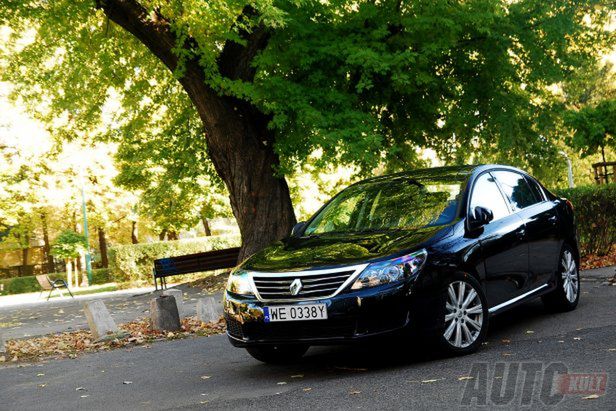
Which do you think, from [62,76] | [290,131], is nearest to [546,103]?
[290,131]

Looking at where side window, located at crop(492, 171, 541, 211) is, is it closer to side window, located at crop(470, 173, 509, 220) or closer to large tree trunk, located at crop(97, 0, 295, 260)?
side window, located at crop(470, 173, 509, 220)

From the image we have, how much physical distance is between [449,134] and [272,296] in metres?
14.1

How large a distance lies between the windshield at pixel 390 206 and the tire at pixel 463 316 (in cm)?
60

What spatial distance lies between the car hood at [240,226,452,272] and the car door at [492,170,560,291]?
1534 millimetres

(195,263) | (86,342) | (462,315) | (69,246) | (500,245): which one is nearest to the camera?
(462,315)

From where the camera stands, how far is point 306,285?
22.3 ft

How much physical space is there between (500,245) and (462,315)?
3.29 ft

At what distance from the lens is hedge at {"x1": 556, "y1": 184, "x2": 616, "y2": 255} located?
1527cm

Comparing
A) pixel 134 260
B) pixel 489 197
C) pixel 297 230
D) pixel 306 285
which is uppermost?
pixel 134 260

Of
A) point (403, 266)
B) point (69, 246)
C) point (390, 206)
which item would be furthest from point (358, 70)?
point (69, 246)

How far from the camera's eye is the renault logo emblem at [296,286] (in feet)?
22.3

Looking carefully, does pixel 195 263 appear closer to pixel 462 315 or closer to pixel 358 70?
pixel 358 70

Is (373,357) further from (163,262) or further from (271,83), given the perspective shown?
(163,262)

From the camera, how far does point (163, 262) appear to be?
2020 cm
